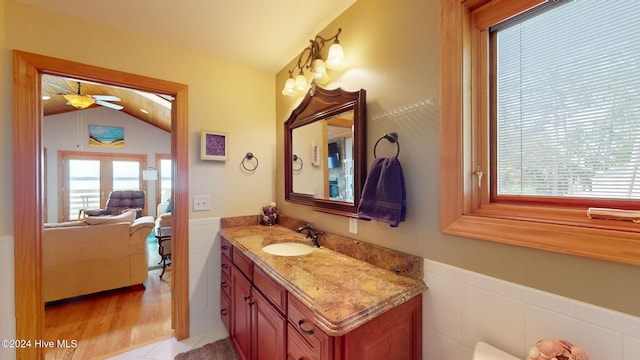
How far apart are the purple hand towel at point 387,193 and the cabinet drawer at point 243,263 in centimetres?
80

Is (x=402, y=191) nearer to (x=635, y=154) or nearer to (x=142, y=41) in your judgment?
(x=635, y=154)

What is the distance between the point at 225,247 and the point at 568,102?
84.5 inches

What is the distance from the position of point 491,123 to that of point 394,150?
41 cm

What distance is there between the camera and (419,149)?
114 cm

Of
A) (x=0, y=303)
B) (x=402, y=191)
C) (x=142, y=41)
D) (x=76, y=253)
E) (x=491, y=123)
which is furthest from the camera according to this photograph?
(x=76, y=253)

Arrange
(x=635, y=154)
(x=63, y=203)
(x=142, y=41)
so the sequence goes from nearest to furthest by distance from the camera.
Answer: (x=635, y=154)
(x=142, y=41)
(x=63, y=203)

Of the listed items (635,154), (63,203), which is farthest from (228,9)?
(63,203)

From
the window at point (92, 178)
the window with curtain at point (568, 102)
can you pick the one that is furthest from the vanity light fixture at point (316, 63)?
the window at point (92, 178)

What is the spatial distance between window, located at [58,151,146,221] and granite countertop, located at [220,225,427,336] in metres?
6.70

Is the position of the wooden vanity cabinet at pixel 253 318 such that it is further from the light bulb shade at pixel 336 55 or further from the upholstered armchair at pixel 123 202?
the upholstered armchair at pixel 123 202

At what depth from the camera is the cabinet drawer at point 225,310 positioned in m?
1.89

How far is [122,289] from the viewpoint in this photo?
2895 millimetres

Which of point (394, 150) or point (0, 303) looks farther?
point (0, 303)

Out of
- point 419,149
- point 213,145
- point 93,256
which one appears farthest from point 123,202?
point 419,149
